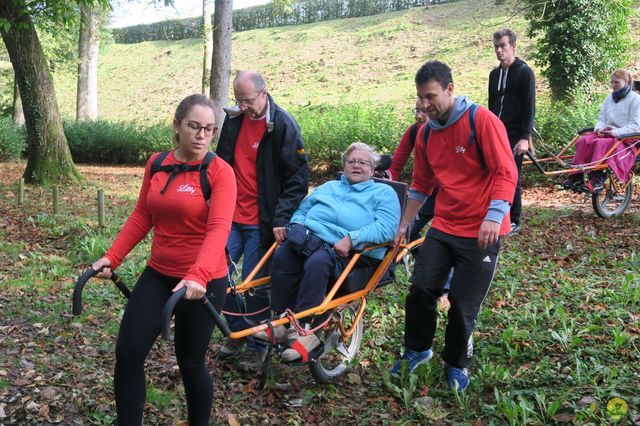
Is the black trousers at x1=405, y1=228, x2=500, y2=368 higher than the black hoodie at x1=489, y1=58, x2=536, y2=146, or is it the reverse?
the black hoodie at x1=489, y1=58, x2=536, y2=146

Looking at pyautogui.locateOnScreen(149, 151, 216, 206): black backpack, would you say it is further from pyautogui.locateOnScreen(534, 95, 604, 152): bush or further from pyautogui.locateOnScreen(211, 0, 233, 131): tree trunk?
pyautogui.locateOnScreen(211, 0, 233, 131): tree trunk

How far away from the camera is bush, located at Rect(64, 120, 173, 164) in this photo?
20.1 metres

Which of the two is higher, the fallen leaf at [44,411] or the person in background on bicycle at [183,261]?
the person in background on bicycle at [183,261]

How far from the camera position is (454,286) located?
14.0ft

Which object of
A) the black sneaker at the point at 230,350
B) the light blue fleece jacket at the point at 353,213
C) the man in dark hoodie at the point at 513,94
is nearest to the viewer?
the light blue fleece jacket at the point at 353,213

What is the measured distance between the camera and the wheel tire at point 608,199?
8930mm

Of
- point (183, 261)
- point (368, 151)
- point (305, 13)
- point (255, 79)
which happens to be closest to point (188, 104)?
point (183, 261)

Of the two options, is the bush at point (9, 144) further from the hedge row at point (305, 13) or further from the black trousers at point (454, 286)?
the hedge row at point (305, 13)

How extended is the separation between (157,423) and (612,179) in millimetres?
7086

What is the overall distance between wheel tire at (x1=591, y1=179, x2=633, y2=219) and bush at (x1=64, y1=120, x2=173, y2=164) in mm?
13880

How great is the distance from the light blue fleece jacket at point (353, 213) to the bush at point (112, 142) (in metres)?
15.7

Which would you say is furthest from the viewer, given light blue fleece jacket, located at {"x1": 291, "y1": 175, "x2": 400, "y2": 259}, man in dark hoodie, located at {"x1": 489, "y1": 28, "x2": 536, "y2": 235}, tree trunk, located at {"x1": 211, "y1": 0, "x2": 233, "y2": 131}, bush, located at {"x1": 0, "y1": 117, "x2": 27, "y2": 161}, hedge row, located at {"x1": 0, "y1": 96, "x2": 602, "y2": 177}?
bush, located at {"x1": 0, "y1": 117, "x2": 27, "y2": 161}

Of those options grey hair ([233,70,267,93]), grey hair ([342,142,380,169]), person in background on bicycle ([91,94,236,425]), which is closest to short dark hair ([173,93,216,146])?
person in background on bicycle ([91,94,236,425])

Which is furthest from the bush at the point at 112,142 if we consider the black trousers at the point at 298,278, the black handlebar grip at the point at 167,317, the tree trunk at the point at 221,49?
the black handlebar grip at the point at 167,317
